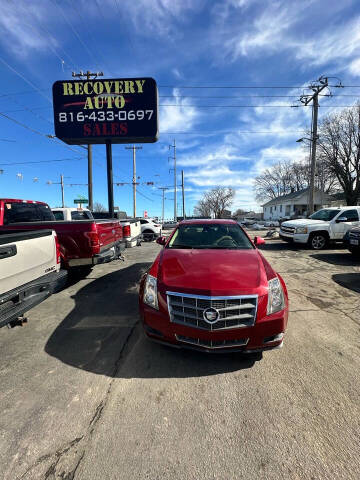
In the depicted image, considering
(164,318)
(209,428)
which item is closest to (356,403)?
(209,428)

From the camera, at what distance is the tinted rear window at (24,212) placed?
4.90 m

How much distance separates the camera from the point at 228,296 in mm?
2176

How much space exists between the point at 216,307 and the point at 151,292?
0.78 meters

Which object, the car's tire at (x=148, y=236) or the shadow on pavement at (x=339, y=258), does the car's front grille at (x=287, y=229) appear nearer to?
the shadow on pavement at (x=339, y=258)

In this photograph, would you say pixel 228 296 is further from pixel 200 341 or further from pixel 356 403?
pixel 356 403

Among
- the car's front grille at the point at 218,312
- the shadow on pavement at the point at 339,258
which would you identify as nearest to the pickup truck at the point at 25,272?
the car's front grille at the point at 218,312

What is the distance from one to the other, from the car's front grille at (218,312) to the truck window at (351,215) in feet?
32.2

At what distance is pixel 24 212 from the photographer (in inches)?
208

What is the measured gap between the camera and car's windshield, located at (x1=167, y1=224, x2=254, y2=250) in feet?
11.8

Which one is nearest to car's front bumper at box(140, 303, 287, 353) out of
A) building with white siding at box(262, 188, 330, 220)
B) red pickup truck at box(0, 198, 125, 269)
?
red pickup truck at box(0, 198, 125, 269)

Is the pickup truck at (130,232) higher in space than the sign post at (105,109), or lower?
lower

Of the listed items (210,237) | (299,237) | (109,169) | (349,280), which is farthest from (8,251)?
(299,237)

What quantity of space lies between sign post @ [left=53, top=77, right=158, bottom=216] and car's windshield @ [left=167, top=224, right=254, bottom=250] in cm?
782

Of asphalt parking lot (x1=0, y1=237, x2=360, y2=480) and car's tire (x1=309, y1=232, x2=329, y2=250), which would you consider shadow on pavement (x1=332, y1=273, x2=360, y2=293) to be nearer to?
asphalt parking lot (x1=0, y1=237, x2=360, y2=480)
